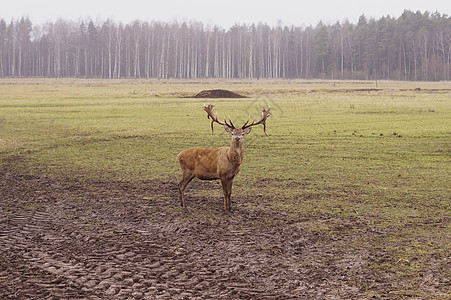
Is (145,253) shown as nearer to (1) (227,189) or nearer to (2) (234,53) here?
(1) (227,189)

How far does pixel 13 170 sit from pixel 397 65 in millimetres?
103281

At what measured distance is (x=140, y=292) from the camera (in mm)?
7043

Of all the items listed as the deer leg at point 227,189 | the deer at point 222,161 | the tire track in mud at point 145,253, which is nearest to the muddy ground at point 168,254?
the tire track in mud at point 145,253

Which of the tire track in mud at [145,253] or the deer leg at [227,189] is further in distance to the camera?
the deer leg at [227,189]

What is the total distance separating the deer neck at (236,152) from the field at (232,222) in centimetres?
117

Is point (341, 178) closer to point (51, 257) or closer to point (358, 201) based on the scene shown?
point (358, 201)

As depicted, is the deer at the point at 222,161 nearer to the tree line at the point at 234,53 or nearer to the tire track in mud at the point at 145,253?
the tire track in mud at the point at 145,253

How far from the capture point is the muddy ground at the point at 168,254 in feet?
23.5

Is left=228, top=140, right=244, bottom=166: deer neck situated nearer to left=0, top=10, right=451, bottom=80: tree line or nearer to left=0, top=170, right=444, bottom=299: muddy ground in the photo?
left=0, top=170, right=444, bottom=299: muddy ground

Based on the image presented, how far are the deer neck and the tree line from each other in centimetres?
9252

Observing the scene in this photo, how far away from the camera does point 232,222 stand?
10.4 m

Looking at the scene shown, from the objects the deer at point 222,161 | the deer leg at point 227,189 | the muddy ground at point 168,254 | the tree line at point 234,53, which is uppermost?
the tree line at point 234,53

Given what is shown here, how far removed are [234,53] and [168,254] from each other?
11242cm

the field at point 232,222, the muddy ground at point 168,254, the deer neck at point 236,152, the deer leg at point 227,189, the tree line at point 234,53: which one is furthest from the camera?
the tree line at point 234,53
